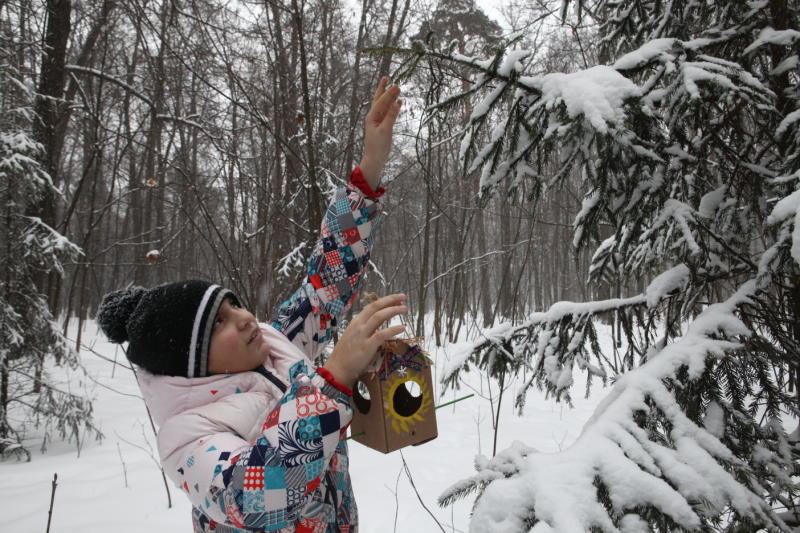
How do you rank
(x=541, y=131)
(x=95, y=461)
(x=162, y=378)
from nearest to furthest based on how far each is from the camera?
(x=162, y=378) < (x=541, y=131) < (x=95, y=461)

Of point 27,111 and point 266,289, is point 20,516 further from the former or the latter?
point 27,111

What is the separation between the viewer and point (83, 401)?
15.4 feet

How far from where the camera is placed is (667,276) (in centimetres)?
165

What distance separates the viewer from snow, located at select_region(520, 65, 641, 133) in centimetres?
117

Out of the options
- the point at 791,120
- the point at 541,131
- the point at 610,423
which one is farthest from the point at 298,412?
the point at 791,120

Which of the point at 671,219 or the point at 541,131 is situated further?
the point at 541,131

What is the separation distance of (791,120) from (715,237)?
0.40 meters

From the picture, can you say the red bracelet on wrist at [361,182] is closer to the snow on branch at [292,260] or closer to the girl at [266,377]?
the girl at [266,377]

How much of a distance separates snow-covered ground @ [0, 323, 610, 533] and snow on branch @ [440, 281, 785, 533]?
1538 mm

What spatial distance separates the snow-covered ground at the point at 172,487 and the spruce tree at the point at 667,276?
1431 mm

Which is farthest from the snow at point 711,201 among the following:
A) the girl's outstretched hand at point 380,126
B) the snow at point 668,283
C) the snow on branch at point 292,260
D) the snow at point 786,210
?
the snow on branch at point 292,260

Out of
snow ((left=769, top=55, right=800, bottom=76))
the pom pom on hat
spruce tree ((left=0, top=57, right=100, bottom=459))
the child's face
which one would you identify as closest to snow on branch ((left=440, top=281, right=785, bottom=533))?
the child's face

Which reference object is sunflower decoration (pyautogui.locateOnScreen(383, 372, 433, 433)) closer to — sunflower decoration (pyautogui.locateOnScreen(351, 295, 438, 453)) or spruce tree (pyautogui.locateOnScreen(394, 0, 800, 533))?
sunflower decoration (pyautogui.locateOnScreen(351, 295, 438, 453))

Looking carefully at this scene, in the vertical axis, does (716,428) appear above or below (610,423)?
below
